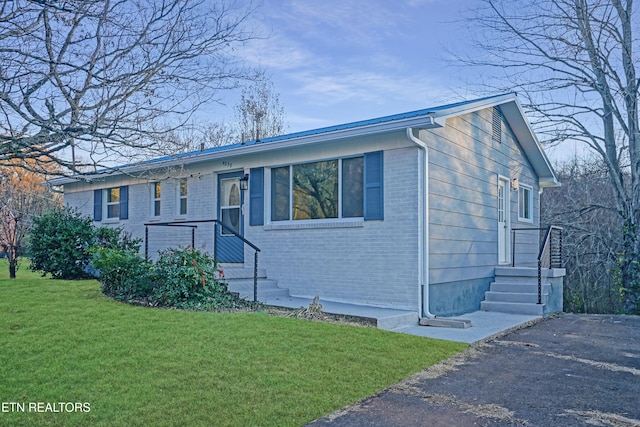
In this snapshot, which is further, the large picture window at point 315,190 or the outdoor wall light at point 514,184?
the outdoor wall light at point 514,184

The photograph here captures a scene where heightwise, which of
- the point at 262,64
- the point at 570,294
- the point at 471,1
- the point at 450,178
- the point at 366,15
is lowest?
the point at 570,294

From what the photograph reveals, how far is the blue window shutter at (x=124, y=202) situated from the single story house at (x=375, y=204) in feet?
3.64

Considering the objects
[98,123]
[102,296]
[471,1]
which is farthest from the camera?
[471,1]

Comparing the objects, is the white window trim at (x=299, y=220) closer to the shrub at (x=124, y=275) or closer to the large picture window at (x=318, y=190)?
the large picture window at (x=318, y=190)

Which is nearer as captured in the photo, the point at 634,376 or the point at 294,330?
the point at 634,376

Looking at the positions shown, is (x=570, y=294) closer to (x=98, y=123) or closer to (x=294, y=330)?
(x=294, y=330)

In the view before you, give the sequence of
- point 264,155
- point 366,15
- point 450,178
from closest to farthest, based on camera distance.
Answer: point 450,178, point 264,155, point 366,15

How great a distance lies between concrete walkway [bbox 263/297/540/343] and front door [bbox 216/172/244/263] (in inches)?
83.2

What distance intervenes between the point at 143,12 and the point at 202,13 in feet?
2.85

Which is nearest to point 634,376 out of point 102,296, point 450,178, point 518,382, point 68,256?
point 518,382

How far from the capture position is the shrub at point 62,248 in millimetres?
11984

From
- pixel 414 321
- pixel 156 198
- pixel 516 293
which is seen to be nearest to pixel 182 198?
pixel 156 198

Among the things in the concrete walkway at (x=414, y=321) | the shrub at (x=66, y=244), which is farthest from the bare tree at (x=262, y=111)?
the concrete walkway at (x=414, y=321)

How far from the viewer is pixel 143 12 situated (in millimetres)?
7148
